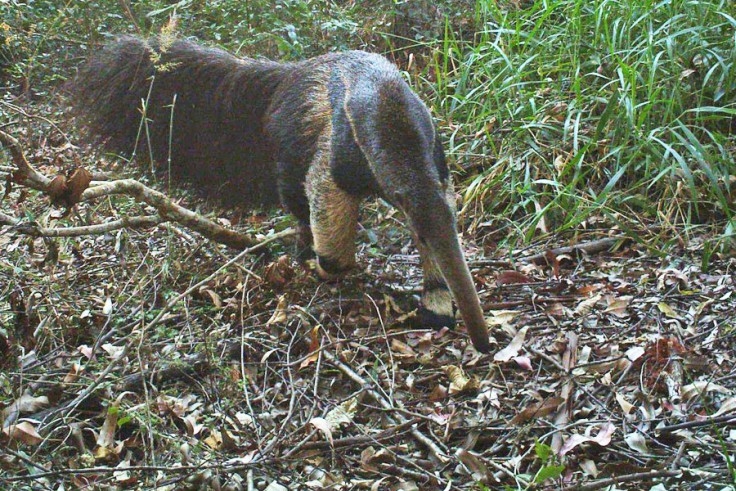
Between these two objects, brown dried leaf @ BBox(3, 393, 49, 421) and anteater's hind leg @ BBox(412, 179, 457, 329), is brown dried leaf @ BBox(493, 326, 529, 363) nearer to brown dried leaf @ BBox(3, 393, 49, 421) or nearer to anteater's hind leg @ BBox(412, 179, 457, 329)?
anteater's hind leg @ BBox(412, 179, 457, 329)

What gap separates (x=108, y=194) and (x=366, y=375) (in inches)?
61.2

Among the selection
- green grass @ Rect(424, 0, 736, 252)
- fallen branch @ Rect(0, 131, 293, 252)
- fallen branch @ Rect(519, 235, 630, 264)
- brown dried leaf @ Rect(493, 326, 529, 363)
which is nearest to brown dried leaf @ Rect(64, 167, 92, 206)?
fallen branch @ Rect(0, 131, 293, 252)

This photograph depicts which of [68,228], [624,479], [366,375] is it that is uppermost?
[68,228]

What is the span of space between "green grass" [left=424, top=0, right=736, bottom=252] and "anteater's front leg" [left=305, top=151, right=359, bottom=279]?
122 centimetres

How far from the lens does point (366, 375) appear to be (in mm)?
4191

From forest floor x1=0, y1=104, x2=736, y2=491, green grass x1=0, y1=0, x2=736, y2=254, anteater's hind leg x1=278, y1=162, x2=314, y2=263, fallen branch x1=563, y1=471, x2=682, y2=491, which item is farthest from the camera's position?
green grass x1=0, y1=0, x2=736, y2=254

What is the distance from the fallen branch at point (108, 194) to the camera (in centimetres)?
359

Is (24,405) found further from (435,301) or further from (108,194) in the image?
(435,301)

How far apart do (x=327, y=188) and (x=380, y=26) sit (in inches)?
139

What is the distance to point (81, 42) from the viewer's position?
24.9 feet

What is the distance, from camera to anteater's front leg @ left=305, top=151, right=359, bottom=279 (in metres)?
4.75

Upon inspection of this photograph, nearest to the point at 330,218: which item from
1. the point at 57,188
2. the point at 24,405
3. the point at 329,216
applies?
the point at 329,216

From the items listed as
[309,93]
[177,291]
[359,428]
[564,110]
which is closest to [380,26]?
[564,110]

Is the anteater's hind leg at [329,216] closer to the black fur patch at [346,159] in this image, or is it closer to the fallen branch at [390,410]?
the black fur patch at [346,159]
